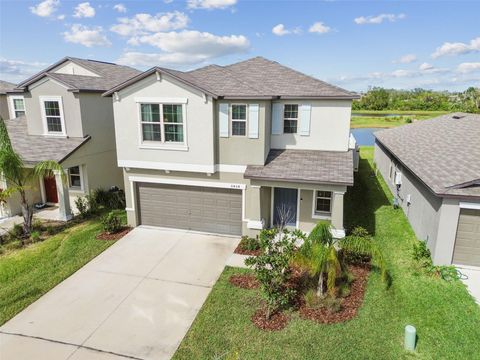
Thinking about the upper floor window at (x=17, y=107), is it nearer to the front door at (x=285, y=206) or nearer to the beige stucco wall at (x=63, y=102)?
the beige stucco wall at (x=63, y=102)

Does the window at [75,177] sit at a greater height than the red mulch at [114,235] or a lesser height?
greater

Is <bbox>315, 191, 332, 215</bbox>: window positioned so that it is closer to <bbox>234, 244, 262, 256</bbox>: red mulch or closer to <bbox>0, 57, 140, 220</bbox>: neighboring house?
<bbox>234, 244, 262, 256</bbox>: red mulch

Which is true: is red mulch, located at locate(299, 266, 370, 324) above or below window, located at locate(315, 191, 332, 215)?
below

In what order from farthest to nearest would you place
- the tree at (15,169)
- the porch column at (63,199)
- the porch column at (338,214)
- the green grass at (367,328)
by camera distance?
the porch column at (63,199) < the tree at (15,169) < the porch column at (338,214) < the green grass at (367,328)

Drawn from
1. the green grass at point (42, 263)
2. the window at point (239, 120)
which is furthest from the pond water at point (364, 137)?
the green grass at point (42, 263)

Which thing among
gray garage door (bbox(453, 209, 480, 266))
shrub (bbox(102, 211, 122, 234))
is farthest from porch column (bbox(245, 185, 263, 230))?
gray garage door (bbox(453, 209, 480, 266))

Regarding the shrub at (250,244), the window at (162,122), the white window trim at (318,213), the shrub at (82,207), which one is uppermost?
the window at (162,122)
